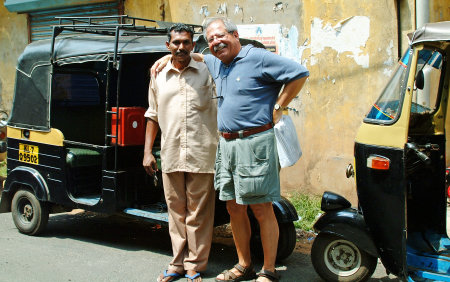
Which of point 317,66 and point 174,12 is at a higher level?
point 174,12

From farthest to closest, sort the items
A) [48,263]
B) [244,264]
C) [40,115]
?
[40,115] < [48,263] < [244,264]

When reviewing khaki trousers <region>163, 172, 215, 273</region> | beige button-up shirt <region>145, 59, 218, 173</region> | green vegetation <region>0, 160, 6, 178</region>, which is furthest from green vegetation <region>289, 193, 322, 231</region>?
green vegetation <region>0, 160, 6, 178</region>

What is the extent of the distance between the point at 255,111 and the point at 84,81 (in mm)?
3083

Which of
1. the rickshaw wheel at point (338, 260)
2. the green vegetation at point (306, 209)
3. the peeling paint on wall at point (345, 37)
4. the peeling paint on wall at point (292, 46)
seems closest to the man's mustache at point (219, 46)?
the rickshaw wheel at point (338, 260)

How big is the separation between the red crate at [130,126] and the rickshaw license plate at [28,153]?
1059 millimetres

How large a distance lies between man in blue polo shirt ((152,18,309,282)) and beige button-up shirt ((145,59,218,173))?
0.97ft

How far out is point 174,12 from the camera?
8578mm

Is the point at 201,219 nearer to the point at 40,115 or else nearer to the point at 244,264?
the point at 244,264

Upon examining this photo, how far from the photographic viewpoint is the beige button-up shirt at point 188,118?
442 cm

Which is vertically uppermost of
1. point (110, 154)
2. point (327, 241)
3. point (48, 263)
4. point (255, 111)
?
point (255, 111)

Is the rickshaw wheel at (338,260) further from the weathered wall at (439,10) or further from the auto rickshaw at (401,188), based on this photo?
the weathered wall at (439,10)

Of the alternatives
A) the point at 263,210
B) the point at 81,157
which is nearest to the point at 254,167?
the point at 263,210

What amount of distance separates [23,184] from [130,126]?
1.56 m

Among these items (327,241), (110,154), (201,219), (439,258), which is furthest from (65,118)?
(439,258)
